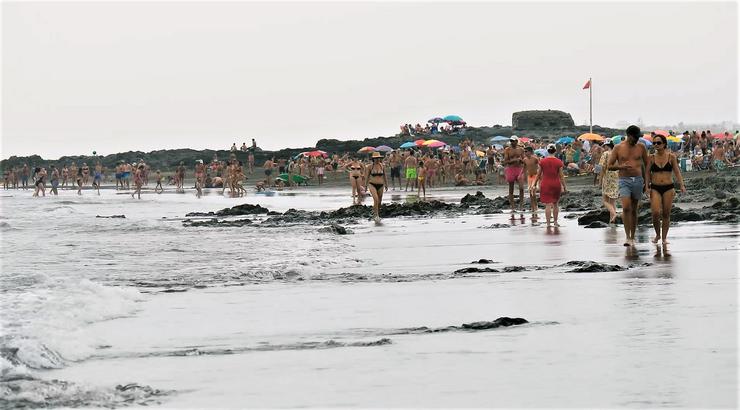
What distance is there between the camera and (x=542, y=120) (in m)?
82.4

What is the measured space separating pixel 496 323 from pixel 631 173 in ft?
21.9

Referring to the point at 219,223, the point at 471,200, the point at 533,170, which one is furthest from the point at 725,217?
the point at 219,223

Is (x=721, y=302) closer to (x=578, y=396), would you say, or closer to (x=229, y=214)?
(x=578, y=396)

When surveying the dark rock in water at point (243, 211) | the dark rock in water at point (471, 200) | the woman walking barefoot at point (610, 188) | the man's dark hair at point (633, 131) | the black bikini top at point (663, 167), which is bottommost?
the dark rock in water at point (243, 211)

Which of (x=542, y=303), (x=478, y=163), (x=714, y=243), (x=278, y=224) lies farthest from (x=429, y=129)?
(x=542, y=303)

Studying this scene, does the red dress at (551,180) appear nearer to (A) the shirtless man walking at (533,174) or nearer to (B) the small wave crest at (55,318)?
(A) the shirtless man walking at (533,174)

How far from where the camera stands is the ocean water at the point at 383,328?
602 cm

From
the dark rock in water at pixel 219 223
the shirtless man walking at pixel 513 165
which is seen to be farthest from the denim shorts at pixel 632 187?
the dark rock in water at pixel 219 223

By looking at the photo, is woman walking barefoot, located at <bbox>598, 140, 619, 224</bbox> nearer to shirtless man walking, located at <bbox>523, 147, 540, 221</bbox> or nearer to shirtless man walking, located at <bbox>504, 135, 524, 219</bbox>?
shirtless man walking, located at <bbox>523, 147, 540, 221</bbox>

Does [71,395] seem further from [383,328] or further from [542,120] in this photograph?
[542,120]

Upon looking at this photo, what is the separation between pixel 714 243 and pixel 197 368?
8.98 m

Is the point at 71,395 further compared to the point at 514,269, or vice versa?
the point at 514,269

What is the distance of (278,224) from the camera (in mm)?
24578

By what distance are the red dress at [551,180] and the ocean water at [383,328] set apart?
98.2 inches
